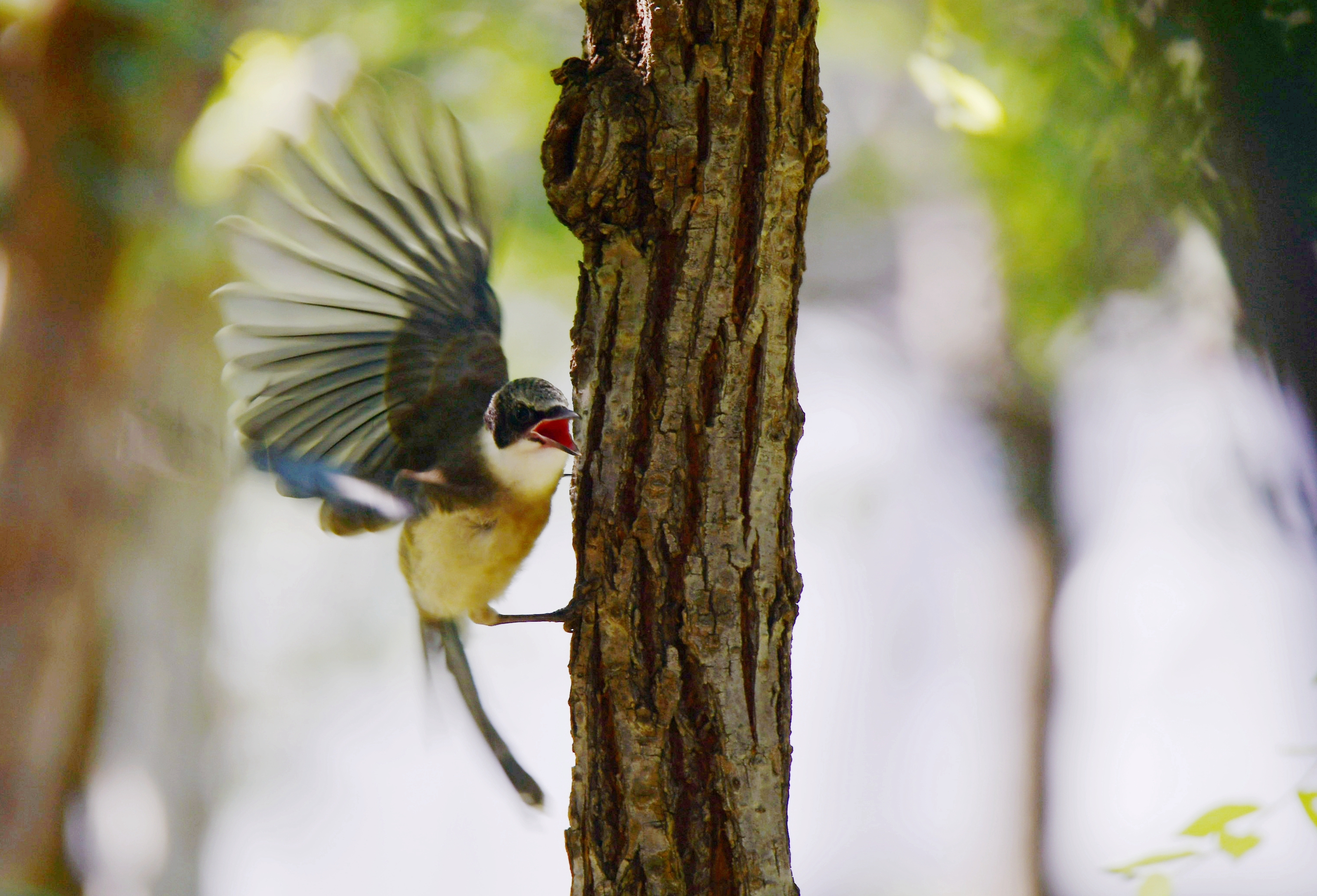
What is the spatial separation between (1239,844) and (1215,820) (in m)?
0.05

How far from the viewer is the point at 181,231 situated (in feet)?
13.6

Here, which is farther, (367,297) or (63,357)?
(63,357)

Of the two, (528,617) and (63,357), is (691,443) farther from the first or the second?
(63,357)

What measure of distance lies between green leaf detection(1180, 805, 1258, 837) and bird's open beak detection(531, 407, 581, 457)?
1157mm

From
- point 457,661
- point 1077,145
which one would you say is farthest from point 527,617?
point 1077,145

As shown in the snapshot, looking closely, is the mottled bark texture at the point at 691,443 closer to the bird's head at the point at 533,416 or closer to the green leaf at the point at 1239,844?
the bird's head at the point at 533,416

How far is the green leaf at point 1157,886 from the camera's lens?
163 centimetres

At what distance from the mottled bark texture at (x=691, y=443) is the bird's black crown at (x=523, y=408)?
1.53 feet

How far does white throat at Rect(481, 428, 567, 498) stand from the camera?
1789 millimetres

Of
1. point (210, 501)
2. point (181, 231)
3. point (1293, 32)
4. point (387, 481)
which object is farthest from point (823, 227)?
point (1293, 32)

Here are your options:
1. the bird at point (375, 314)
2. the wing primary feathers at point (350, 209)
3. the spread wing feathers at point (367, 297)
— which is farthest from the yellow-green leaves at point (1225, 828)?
the wing primary feathers at point (350, 209)

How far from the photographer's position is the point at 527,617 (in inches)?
59.2

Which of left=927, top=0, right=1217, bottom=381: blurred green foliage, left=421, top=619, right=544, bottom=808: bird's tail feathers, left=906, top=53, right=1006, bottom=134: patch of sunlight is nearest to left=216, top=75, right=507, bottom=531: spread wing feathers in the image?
left=421, top=619, right=544, bottom=808: bird's tail feathers

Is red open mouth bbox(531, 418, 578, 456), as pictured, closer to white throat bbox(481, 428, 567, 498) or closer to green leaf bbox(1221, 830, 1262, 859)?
white throat bbox(481, 428, 567, 498)
